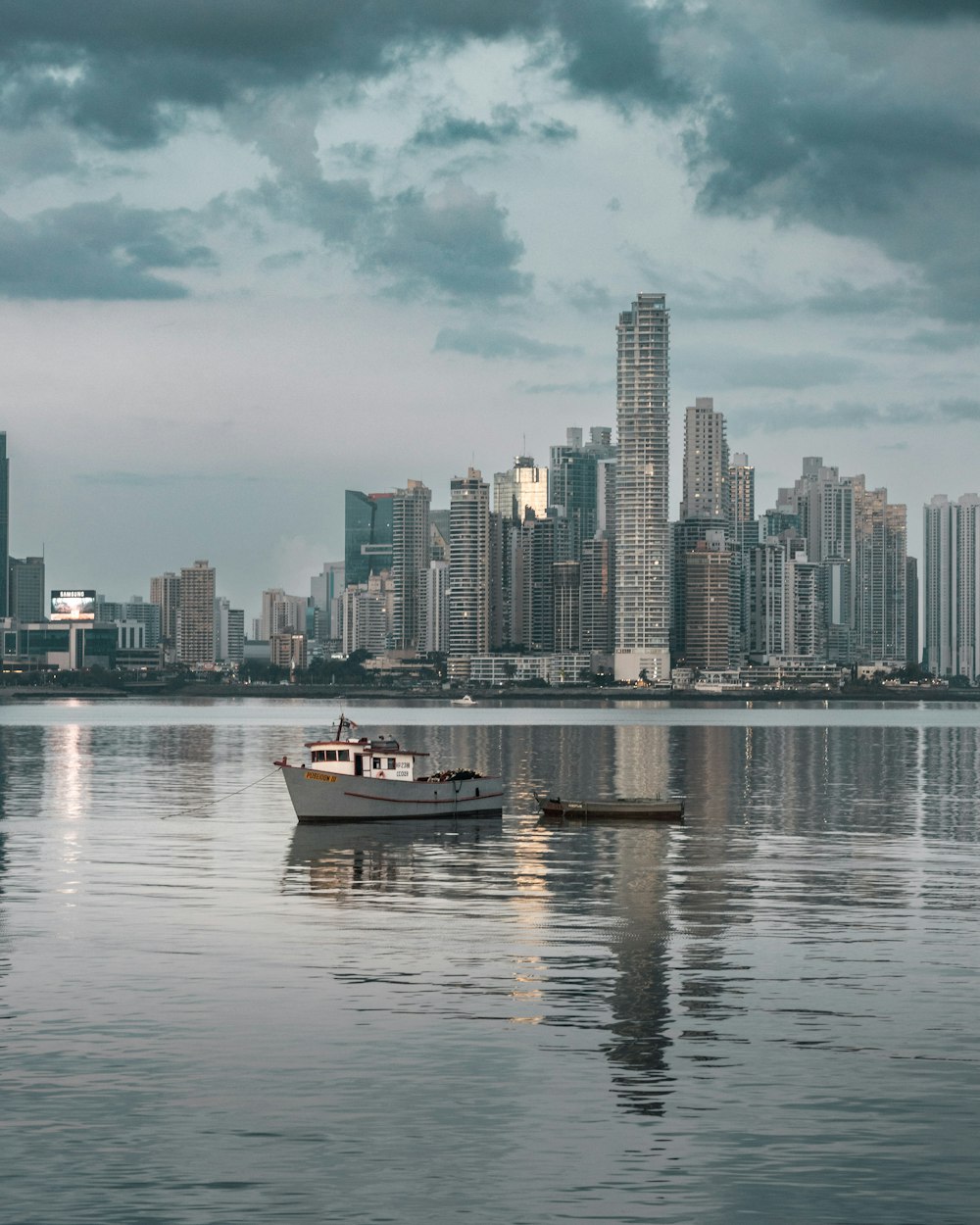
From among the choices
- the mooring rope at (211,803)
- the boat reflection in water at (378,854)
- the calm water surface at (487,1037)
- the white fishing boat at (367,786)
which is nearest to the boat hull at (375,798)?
the white fishing boat at (367,786)

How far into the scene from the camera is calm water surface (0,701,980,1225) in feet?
92.4

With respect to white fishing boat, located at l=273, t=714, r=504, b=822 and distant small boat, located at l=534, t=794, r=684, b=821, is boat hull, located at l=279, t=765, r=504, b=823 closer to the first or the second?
white fishing boat, located at l=273, t=714, r=504, b=822

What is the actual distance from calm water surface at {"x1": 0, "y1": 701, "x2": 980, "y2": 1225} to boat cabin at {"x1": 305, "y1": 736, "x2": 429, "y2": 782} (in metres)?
14.3

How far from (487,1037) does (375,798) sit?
60.4 metres

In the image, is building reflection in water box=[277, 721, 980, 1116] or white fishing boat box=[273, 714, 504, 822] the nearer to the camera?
building reflection in water box=[277, 721, 980, 1116]

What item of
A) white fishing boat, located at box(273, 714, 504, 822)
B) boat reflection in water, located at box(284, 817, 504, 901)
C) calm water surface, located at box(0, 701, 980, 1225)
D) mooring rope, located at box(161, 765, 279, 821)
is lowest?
mooring rope, located at box(161, 765, 279, 821)

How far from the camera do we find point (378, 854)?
83125mm

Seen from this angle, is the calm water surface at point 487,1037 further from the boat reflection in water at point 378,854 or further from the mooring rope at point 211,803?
the mooring rope at point 211,803

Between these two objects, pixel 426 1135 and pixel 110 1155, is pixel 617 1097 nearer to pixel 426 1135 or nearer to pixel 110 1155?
pixel 426 1135

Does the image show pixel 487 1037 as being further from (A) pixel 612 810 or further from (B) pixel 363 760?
(A) pixel 612 810

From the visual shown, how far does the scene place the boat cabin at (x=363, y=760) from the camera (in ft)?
324

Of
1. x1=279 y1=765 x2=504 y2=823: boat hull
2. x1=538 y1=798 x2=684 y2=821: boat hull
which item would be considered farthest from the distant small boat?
x1=279 y1=765 x2=504 y2=823: boat hull

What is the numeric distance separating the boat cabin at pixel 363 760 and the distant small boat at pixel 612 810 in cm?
924

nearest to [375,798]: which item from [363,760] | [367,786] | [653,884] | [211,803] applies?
[367,786]
